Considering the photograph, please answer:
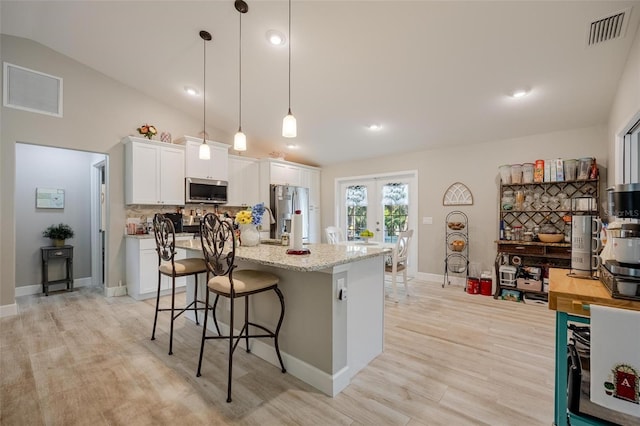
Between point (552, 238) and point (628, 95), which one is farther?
point (552, 238)

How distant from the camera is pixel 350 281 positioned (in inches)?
81.7

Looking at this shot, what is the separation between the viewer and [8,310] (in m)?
3.32

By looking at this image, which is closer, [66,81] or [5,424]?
[5,424]

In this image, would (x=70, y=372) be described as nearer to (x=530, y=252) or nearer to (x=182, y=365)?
(x=182, y=365)

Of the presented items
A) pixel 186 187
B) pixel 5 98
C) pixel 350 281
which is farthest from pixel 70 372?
pixel 5 98

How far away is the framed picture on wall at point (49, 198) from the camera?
438 centimetres

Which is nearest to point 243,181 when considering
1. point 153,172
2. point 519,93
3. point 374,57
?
point 153,172

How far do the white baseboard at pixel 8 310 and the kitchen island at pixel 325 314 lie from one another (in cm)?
321

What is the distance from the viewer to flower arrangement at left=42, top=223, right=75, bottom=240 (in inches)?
169

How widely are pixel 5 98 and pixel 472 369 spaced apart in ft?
18.6

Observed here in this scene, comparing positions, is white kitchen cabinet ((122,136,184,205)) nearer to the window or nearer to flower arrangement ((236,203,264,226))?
flower arrangement ((236,203,264,226))

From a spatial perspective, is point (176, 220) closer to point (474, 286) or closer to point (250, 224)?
point (250, 224)

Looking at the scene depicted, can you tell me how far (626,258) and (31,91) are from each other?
225 inches

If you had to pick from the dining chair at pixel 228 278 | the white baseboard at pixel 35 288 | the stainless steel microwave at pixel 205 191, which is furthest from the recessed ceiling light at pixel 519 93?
the white baseboard at pixel 35 288
